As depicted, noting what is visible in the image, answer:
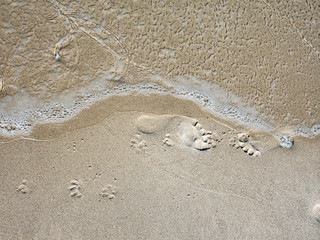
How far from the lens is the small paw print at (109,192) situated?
9.71 feet

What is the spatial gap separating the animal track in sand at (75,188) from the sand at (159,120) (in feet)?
0.04

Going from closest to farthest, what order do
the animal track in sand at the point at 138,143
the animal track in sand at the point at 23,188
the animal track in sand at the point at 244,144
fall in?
the animal track in sand at the point at 23,188, the animal track in sand at the point at 138,143, the animal track in sand at the point at 244,144

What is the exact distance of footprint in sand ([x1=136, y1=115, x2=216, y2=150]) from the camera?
307 cm

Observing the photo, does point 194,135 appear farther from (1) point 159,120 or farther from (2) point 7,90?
(2) point 7,90

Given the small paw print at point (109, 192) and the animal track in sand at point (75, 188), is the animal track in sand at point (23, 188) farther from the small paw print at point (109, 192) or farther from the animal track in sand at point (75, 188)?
the small paw print at point (109, 192)

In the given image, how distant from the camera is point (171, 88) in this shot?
323 cm

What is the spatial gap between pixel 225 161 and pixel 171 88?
1.20 m

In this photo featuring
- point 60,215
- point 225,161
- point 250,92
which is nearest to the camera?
point 60,215

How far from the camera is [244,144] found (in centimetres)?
318

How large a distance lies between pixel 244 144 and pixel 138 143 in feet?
4.60

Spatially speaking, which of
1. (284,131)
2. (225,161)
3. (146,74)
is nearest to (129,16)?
(146,74)

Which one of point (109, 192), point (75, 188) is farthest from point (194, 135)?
point (75, 188)

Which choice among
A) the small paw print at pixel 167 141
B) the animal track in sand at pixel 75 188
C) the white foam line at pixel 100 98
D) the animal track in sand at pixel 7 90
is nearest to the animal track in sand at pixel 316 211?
the white foam line at pixel 100 98

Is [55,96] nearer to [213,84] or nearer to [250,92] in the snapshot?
[213,84]
